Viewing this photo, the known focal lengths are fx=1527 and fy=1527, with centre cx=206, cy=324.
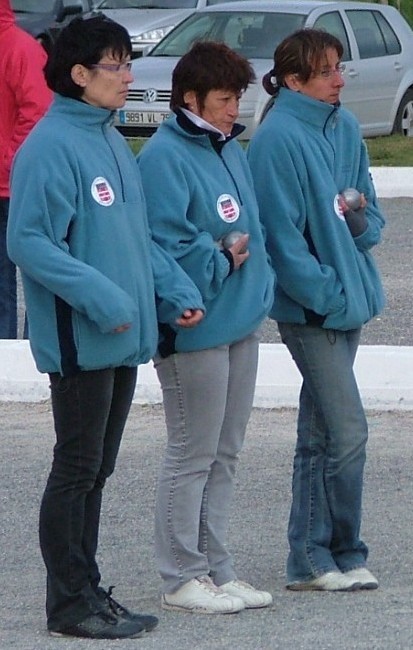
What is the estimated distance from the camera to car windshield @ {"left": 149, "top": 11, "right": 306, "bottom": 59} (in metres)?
16.1

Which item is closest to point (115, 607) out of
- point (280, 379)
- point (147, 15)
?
point (280, 379)

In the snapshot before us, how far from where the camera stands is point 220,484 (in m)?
4.58

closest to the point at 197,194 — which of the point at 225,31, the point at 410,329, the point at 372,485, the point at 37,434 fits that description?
the point at 372,485

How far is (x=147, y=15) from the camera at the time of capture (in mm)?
19734

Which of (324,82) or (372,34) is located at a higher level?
(324,82)

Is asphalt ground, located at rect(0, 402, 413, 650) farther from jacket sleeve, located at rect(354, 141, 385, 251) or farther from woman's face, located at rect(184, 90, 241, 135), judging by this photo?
woman's face, located at rect(184, 90, 241, 135)

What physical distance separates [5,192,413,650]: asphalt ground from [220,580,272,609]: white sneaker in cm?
3

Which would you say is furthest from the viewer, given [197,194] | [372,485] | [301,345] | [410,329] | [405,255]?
[405,255]

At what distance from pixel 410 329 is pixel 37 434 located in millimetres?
2936

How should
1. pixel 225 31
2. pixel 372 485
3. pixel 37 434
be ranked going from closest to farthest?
pixel 372 485 < pixel 37 434 < pixel 225 31

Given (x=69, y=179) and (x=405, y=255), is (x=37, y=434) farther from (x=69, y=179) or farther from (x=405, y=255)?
(x=405, y=255)

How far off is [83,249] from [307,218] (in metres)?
0.81

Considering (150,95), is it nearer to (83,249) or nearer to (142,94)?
(142,94)

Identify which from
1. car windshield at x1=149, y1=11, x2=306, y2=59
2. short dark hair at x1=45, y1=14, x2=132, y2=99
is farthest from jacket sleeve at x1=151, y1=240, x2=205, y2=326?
car windshield at x1=149, y1=11, x2=306, y2=59
